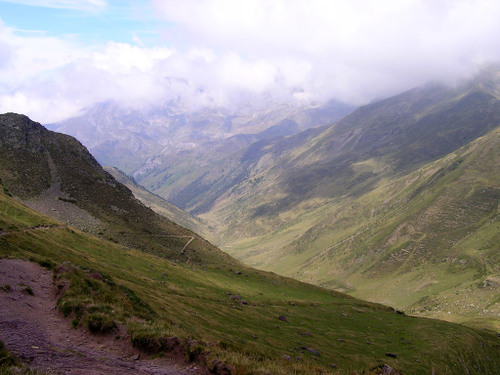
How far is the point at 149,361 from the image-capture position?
72.9 ft

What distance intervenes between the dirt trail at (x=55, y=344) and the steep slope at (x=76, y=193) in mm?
79275

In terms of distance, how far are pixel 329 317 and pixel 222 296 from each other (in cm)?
2922

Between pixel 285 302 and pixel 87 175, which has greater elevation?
pixel 87 175

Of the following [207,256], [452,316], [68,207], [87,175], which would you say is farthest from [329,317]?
[452,316]

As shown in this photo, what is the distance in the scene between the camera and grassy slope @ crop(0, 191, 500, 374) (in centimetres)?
2828

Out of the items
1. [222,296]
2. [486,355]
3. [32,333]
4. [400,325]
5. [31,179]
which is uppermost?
[31,179]

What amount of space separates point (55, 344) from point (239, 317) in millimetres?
37182

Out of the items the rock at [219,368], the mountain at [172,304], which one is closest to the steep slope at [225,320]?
the rock at [219,368]

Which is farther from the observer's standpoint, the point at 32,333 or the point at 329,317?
the point at 329,317

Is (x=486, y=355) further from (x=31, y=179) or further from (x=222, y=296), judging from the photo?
(x=31, y=179)

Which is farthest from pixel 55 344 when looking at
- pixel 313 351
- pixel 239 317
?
pixel 313 351

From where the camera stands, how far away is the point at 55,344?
2238cm

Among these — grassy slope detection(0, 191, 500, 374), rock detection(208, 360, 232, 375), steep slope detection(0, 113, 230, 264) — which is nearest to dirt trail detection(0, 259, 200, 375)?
rock detection(208, 360, 232, 375)

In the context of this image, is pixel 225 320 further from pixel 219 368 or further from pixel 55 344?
pixel 55 344
